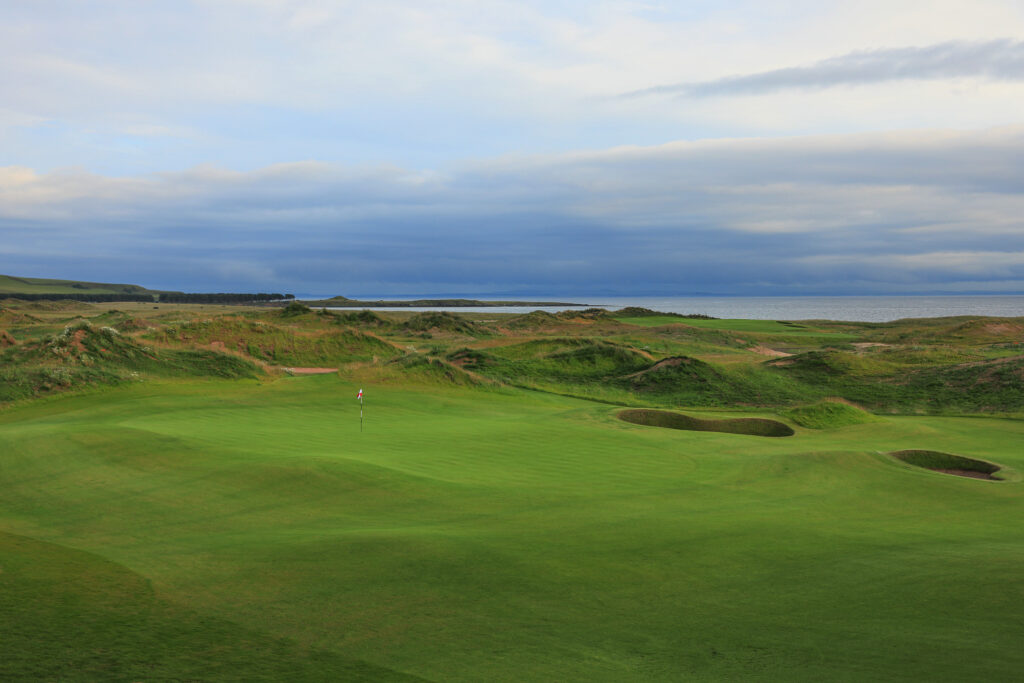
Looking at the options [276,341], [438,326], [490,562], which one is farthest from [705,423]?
[438,326]

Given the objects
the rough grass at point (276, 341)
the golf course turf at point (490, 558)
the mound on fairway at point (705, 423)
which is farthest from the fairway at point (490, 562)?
the rough grass at point (276, 341)

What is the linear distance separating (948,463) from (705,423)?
368 inches

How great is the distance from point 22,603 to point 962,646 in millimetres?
9043

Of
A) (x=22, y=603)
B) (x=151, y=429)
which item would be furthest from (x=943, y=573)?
(x=151, y=429)

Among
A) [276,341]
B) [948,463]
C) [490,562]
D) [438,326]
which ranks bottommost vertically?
[490,562]

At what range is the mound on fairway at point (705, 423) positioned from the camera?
25750mm

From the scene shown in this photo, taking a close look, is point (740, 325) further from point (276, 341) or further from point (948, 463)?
point (948, 463)

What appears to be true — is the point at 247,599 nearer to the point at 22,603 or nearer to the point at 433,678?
the point at 22,603

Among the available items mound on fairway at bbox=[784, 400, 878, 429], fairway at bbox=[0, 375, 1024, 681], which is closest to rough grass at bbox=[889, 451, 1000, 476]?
fairway at bbox=[0, 375, 1024, 681]

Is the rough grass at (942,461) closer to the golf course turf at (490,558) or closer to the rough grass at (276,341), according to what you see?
the golf course turf at (490,558)

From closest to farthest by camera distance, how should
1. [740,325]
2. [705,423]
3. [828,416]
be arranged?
1. [828,416]
2. [705,423]
3. [740,325]

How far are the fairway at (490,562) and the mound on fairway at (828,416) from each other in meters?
7.86

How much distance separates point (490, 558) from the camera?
8852 mm

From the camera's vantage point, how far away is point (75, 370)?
3266cm
